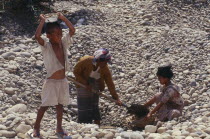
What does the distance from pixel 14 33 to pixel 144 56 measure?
2.18m

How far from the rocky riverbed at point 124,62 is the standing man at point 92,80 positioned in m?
0.19

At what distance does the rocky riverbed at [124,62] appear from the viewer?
3949 millimetres

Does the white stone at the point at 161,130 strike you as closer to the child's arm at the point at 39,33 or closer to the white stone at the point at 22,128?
the white stone at the point at 22,128

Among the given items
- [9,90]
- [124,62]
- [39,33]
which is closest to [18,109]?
[9,90]

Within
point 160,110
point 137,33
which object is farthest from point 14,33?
point 160,110

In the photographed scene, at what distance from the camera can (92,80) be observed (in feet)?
15.9

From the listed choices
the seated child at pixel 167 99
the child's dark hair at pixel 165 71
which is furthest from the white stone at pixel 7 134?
the child's dark hair at pixel 165 71

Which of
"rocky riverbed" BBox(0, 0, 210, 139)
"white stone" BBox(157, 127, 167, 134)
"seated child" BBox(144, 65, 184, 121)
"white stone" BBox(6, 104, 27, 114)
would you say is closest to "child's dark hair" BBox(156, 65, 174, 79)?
"seated child" BBox(144, 65, 184, 121)

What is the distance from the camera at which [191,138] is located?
360 cm

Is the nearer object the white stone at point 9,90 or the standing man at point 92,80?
the standing man at point 92,80

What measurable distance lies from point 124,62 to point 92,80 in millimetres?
1706

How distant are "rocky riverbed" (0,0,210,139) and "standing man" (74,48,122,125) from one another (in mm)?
194

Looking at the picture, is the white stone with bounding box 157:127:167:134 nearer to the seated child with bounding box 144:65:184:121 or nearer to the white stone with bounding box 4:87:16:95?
the seated child with bounding box 144:65:184:121

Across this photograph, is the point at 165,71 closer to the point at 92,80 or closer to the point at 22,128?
the point at 92,80
